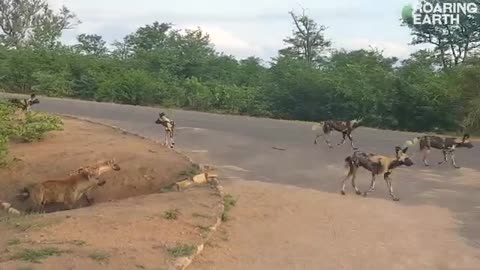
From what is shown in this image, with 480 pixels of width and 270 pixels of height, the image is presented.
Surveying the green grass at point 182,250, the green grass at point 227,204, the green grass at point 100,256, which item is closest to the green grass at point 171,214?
the green grass at point 227,204

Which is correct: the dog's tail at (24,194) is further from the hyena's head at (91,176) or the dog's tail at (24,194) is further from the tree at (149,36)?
the tree at (149,36)

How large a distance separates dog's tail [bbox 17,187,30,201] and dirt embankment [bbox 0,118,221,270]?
0.48 feet

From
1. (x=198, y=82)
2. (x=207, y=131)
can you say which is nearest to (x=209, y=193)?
(x=207, y=131)

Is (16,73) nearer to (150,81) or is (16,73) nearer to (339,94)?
(150,81)

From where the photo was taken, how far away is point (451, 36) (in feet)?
110

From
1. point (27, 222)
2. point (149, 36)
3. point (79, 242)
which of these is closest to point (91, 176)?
point (27, 222)

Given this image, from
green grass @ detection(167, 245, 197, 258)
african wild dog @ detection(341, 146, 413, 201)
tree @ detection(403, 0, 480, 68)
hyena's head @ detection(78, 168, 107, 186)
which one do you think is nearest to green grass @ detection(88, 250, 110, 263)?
green grass @ detection(167, 245, 197, 258)

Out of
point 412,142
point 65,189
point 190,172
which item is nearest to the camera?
point 65,189

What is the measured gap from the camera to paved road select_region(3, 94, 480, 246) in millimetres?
11773

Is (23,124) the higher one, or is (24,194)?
(23,124)

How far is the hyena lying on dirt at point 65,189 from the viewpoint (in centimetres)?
1066

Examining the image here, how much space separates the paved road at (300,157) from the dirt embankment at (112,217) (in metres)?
2.00

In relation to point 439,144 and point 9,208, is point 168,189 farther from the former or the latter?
point 439,144

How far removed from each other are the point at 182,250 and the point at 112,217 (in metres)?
1.54
